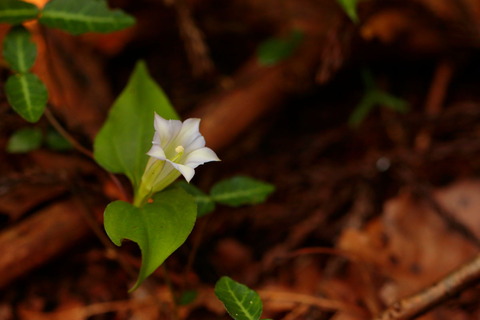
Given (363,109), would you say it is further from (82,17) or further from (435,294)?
(82,17)

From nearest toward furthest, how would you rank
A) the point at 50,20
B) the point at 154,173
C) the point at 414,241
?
the point at 154,173, the point at 50,20, the point at 414,241

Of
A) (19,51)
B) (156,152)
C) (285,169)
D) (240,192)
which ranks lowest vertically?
(285,169)

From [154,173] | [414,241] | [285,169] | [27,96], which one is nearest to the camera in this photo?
[154,173]

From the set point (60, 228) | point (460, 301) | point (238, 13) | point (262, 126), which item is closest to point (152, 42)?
point (238, 13)

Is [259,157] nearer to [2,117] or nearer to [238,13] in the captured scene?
[238,13]

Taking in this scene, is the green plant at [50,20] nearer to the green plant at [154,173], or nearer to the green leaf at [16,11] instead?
the green leaf at [16,11]

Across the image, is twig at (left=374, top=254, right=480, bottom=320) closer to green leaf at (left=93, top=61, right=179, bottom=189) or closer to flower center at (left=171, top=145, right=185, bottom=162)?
flower center at (left=171, top=145, right=185, bottom=162)

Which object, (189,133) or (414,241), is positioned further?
(414,241)

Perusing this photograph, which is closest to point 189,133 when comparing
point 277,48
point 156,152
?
point 156,152
